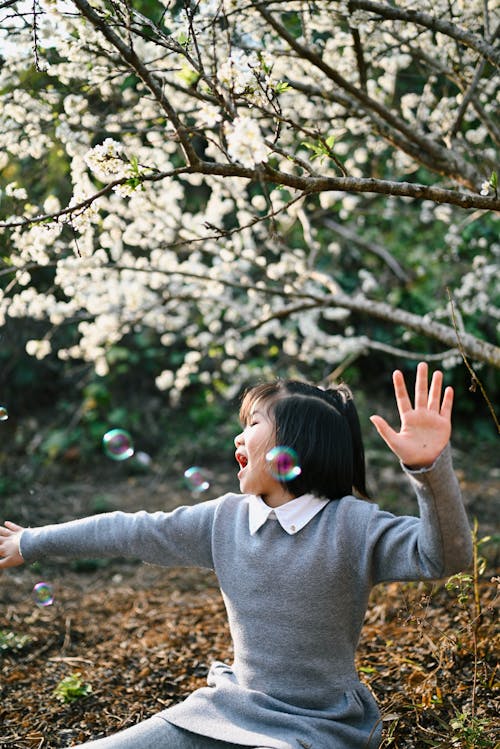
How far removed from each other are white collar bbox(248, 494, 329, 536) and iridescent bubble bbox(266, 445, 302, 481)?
0.06 meters

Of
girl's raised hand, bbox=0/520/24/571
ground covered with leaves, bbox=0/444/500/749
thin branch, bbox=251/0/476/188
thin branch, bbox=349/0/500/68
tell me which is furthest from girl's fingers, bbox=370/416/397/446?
thin branch, bbox=251/0/476/188

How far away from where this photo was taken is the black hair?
1752 mm

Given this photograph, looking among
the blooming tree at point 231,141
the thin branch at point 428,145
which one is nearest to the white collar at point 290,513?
the blooming tree at point 231,141

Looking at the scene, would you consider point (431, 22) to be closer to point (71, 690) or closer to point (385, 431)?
point (385, 431)

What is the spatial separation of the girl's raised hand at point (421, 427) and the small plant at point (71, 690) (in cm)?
141

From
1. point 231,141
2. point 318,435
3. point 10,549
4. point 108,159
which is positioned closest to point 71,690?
point 10,549

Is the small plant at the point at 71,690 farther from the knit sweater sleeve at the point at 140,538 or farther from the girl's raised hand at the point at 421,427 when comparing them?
the girl's raised hand at the point at 421,427

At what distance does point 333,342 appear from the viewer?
4621 millimetres

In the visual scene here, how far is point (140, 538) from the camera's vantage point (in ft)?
6.05

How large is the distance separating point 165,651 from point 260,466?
128 cm

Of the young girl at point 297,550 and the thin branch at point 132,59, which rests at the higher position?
the thin branch at point 132,59

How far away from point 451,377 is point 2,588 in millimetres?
3809

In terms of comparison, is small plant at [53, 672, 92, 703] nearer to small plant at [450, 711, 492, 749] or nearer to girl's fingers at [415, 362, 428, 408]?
small plant at [450, 711, 492, 749]

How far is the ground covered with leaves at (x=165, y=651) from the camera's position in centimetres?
201
